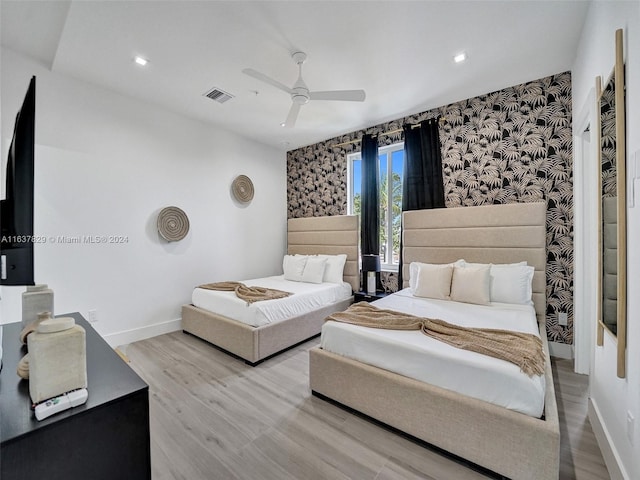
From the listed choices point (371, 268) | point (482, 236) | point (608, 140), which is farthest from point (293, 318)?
point (608, 140)

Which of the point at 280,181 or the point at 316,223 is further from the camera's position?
the point at 280,181

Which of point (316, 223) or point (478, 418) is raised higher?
point (316, 223)

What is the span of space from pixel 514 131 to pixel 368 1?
2.24m

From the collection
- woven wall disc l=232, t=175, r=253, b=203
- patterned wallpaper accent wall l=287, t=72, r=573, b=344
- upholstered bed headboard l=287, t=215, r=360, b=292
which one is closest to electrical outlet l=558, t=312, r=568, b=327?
patterned wallpaper accent wall l=287, t=72, r=573, b=344

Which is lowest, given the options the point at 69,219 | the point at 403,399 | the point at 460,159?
the point at 403,399

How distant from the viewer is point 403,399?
1822 mm

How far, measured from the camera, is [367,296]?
4047 mm

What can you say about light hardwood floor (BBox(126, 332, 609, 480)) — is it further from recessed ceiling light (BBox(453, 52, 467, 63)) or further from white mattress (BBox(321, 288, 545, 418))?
recessed ceiling light (BBox(453, 52, 467, 63))

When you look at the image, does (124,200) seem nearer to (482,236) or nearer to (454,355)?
(454,355)

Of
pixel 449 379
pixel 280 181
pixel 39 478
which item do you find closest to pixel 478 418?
pixel 449 379

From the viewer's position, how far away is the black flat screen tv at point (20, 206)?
992mm

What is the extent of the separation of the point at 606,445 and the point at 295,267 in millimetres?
3501

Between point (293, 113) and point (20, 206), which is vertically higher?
point (293, 113)

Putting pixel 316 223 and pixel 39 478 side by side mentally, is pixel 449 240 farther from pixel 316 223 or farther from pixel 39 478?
pixel 39 478
